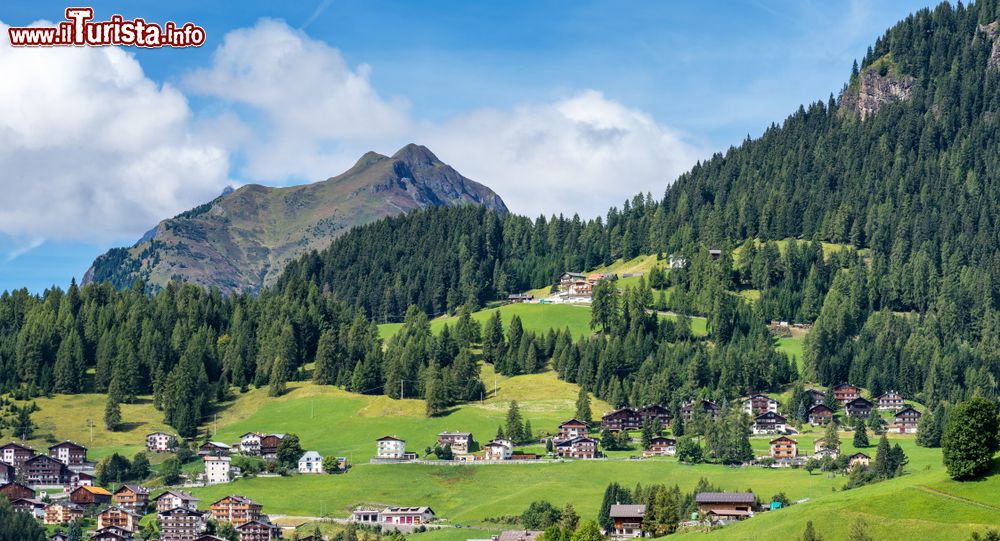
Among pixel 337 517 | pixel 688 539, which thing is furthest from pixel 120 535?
pixel 688 539

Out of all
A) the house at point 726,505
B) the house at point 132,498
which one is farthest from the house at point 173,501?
the house at point 726,505

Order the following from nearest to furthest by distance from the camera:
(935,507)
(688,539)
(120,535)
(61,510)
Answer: (935,507), (688,539), (120,535), (61,510)

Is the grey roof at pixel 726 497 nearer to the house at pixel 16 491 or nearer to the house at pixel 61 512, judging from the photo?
the house at pixel 61 512

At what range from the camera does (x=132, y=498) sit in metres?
190

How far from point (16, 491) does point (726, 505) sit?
96.5 metres

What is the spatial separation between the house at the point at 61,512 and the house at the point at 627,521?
239 feet

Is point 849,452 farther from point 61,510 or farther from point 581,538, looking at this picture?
point 61,510

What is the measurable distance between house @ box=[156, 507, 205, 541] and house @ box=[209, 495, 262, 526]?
347 centimetres

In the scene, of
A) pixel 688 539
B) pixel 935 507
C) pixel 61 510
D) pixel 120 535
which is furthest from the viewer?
pixel 61 510

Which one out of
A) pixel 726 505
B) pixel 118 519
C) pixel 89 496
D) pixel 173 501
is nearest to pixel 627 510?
pixel 726 505

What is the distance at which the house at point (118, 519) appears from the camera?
181 metres

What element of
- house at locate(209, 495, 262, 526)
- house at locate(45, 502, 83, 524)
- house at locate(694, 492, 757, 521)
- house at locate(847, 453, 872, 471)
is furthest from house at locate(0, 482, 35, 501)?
house at locate(847, 453, 872, 471)

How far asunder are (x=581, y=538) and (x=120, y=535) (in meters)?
61.5

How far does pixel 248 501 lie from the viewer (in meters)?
186
